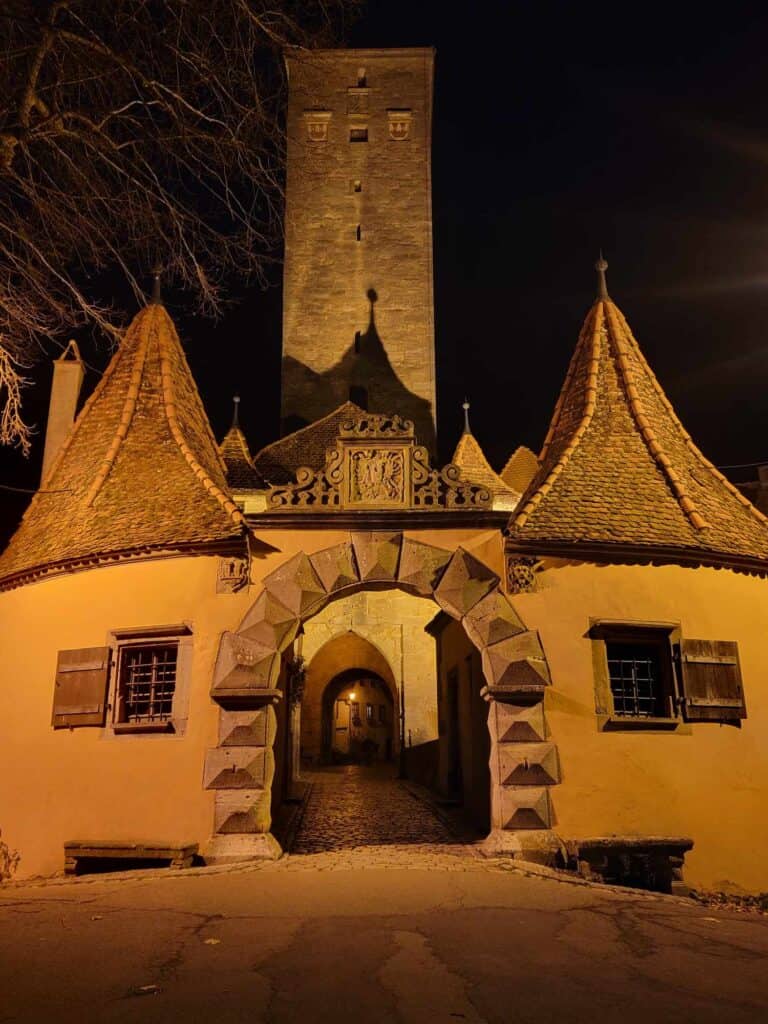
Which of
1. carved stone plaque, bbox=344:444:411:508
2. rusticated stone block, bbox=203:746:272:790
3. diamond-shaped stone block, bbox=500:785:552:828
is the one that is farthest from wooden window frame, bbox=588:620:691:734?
rusticated stone block, bbox=203:746:272:790

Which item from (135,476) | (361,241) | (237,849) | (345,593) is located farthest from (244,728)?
(361,241)

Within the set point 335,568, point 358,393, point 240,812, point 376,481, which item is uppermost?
point 358,393

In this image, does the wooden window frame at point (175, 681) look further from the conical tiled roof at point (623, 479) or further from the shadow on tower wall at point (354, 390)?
the shadow on tower wall at point (354, 390)

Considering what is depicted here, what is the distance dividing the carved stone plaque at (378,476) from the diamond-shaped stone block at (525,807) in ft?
11.5

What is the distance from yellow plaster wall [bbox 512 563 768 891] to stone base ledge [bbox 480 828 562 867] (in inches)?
8.9

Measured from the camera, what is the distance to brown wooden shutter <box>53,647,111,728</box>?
10.1 meters

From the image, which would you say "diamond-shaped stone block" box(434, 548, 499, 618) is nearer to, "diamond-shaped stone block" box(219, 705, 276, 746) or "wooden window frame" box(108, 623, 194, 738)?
"diamond-shaped stone block" box(219, 705, 276, 746)

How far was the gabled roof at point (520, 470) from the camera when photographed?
2156 centimetres

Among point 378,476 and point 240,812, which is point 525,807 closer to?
point 240,812

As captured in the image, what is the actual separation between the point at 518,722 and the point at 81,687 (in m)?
5.06

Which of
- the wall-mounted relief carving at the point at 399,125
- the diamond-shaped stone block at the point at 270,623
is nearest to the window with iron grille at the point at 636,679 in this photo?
the diamond-shaped stone block at the point at 270,623

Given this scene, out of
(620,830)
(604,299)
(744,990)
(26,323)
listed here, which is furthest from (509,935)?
(604,299)

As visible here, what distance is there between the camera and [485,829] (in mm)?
11625

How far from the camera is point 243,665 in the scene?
9805 mm
